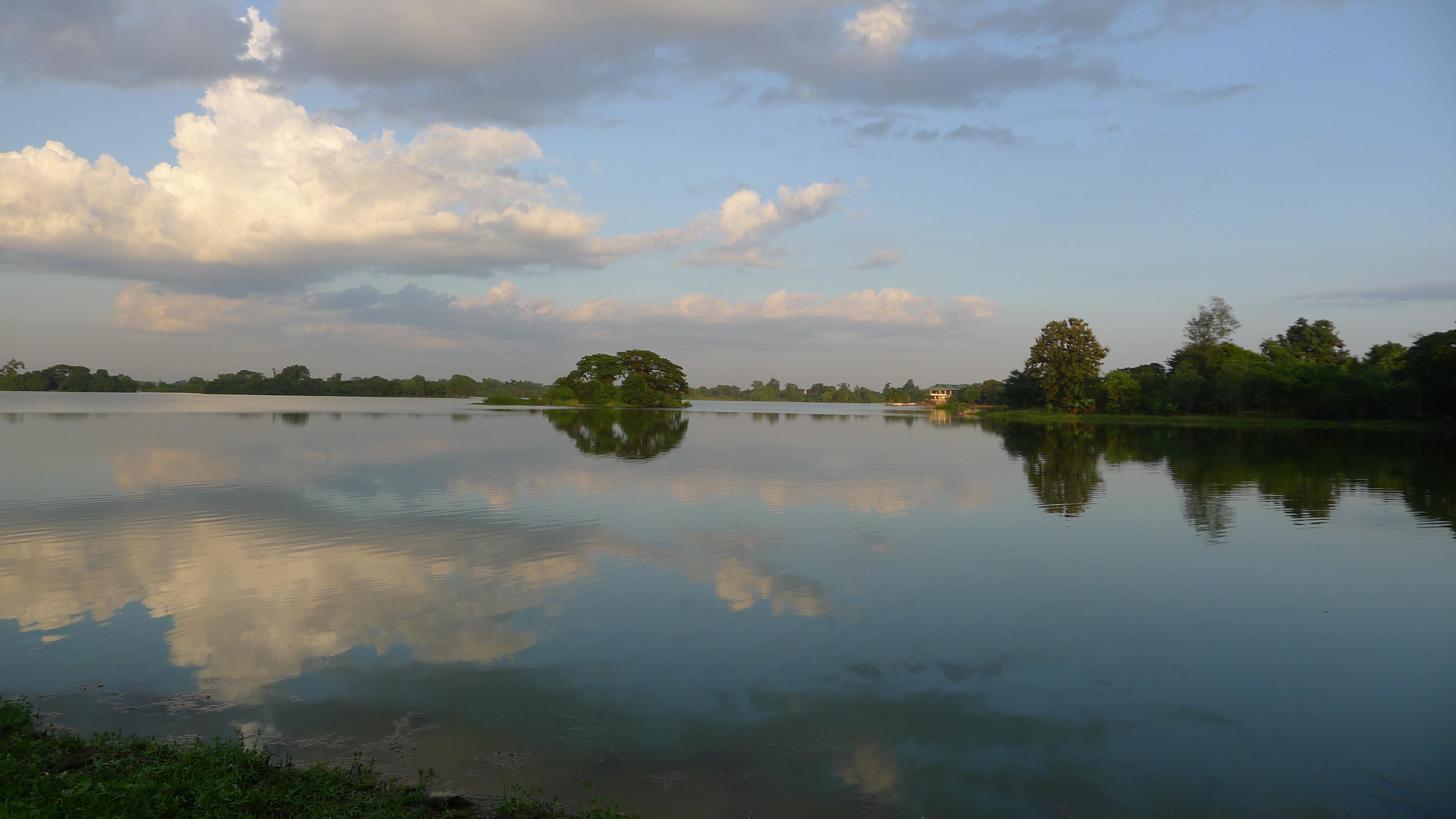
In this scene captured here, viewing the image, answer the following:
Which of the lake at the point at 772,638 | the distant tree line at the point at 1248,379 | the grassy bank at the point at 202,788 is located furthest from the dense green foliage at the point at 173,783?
the distant tree line at the point at 1248,379

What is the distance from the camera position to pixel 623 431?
147 ft

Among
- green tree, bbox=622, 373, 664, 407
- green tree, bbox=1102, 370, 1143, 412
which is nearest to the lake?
green tree, bbox=1102, 370, 1143, 412

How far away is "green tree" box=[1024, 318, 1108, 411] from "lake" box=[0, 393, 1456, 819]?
2801 inches

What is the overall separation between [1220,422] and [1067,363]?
903 inches

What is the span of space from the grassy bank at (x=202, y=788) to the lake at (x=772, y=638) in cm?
37

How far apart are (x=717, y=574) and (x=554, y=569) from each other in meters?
2.23

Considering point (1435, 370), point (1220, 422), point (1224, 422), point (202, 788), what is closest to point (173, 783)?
point (202, 788)

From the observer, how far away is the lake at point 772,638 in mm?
5039

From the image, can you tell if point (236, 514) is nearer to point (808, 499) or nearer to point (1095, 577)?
point (808, 499)

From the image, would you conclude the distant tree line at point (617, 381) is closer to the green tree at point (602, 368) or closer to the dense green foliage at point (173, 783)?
Result: the green tree at point (602, 368)

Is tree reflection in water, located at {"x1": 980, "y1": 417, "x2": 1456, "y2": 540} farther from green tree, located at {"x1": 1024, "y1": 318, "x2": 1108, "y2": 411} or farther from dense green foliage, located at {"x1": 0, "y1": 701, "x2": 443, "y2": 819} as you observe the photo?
green tree, located at {"x1": 1024, "y1": 318, "x2": 1108, "y2": 411}

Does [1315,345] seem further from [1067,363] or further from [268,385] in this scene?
[268,385]

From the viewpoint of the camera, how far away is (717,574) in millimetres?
10023

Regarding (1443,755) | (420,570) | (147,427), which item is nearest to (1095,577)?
(1443,755)
